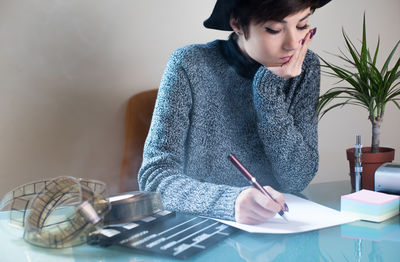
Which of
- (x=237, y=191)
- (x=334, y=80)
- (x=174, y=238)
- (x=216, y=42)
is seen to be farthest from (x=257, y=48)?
(x=334, y=80)

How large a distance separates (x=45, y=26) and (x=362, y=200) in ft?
2.87

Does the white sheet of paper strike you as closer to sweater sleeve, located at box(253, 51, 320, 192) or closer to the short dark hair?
sweater sleeve, located at box(253, 51, 320, 192)

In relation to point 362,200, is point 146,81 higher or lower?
higher

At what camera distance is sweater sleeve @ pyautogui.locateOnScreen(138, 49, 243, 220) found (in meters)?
0.76

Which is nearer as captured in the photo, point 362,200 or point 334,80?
point 362,200

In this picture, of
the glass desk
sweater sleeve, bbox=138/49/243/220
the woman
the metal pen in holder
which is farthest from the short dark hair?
the glass desk

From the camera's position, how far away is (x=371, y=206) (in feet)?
2.39

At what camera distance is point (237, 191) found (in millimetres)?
760

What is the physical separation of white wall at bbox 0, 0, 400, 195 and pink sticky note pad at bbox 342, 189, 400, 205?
708 mm

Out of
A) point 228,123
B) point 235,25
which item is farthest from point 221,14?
point 228,123

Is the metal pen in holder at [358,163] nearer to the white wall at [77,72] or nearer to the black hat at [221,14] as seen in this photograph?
the black hat at [221,14]

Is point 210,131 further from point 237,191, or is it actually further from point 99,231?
point 99,231

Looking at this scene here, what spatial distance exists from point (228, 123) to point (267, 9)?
1.08ft

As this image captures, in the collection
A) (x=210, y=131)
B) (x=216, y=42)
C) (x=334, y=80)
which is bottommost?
(x=210, y=131)
